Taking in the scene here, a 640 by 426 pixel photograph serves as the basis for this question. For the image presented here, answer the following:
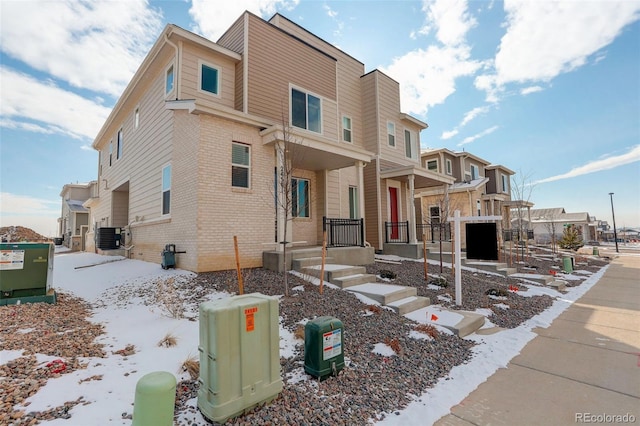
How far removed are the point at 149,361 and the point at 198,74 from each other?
8396mm

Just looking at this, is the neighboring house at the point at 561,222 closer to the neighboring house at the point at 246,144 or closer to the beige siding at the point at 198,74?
the neighboring house at the point at 246,144

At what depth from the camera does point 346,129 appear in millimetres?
13289

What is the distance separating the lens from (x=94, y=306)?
17.6ft

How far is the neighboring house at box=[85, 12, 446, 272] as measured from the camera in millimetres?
7613

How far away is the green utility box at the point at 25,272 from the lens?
4.92 m

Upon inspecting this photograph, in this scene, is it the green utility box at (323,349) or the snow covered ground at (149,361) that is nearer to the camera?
the snow covered ground at (149,361)

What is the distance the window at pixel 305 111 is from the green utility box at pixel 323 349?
870 centimetres

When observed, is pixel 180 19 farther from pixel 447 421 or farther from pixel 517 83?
pixel 517 83

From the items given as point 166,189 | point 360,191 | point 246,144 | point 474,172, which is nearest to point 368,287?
point 360,191

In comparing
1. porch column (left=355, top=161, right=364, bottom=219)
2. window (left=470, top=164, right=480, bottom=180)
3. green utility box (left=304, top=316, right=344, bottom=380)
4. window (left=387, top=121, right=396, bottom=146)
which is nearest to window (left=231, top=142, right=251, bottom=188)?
porch column (left=355, top=161, right=364, bottom=219)

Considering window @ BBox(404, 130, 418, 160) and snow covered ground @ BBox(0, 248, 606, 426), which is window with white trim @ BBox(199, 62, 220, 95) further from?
window @ BBox(404, 130, 418, 160)

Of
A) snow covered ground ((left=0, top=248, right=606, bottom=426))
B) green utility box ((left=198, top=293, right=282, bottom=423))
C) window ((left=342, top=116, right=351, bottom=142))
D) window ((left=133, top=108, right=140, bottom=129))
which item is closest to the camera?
green utility box ((left=198, top=293, right=282, bottom=423))

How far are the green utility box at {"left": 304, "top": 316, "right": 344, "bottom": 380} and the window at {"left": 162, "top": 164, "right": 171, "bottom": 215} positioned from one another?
734 centimetres

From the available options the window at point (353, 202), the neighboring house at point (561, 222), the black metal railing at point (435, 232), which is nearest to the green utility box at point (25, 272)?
the window at point (353, 202)
